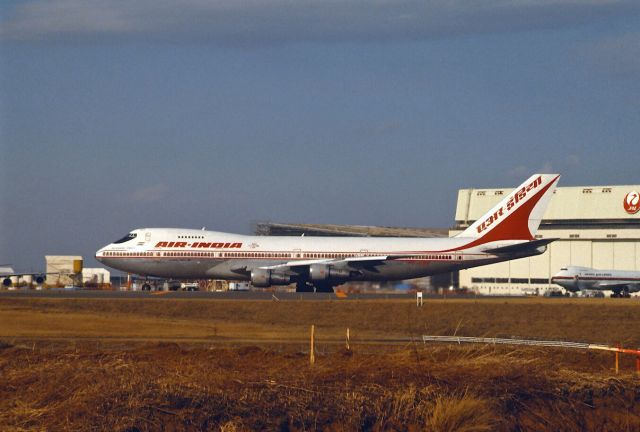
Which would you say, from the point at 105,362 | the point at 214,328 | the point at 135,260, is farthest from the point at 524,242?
the point at 105,362

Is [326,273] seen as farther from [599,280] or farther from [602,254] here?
[602,254]

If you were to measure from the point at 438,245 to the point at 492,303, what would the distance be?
572 inches

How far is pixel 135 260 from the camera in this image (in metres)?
64.6

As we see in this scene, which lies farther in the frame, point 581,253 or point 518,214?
point 581,253

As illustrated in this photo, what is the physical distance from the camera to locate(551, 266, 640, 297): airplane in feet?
251

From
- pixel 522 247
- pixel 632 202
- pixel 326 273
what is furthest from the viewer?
pixel 632 202

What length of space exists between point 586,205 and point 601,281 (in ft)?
41.8

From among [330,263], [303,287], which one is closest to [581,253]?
[330,263]

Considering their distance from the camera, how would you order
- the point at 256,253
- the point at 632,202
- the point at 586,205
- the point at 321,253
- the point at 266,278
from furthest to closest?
the point at 586,205, the point at 632,202, the point at 321,253, the point at 256,253, the point at 266,278

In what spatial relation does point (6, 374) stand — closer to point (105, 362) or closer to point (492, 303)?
point (105, 362)

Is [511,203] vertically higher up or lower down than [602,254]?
higher up

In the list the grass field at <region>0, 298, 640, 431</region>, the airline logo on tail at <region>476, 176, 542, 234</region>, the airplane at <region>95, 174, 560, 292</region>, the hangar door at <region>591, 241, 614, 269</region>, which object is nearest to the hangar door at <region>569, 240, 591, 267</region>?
the hangar door at <region>591, 241, 614, 269</region>

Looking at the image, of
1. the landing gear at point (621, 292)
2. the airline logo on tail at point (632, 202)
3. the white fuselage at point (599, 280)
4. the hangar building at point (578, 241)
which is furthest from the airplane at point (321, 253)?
the airline logo on tail at point (632, 202)

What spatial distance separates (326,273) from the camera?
63312 mm
